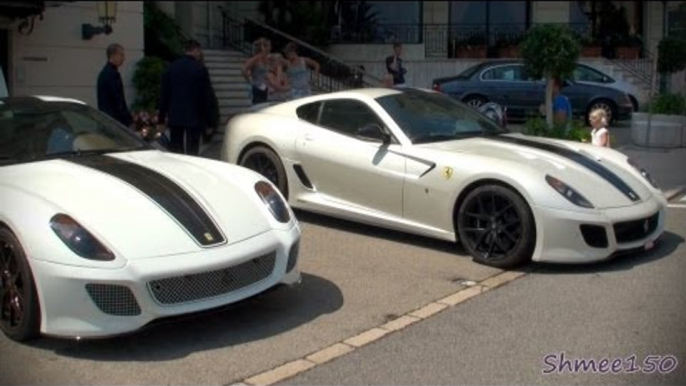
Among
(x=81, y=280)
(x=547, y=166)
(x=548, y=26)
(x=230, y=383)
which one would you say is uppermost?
(x=548, y=26)

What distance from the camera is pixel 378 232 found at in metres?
7.70

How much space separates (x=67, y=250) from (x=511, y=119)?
51.2ft

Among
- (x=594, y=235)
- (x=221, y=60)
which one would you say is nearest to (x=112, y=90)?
(x=594, y=235)

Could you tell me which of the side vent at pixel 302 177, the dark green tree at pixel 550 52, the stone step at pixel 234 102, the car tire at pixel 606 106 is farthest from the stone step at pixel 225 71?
the side vent at pixel 302 177

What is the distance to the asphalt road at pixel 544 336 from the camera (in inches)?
173

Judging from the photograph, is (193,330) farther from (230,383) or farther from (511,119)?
(511,119)

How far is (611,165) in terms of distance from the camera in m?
7.02

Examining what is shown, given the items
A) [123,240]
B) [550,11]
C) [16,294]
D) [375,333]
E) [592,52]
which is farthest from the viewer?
[550,11]

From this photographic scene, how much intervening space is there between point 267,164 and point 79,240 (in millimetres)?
3652

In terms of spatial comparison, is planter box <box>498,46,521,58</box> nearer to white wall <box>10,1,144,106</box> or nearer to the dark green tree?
white wall <box>10,1,144,106</box>

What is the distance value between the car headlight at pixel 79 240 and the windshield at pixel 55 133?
3.51 feet

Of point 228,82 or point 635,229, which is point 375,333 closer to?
point 635,229

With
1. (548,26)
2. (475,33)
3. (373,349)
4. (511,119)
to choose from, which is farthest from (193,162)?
(475,33)

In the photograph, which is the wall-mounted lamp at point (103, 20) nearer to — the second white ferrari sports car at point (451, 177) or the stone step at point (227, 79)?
the stone step at point (227, 79)
